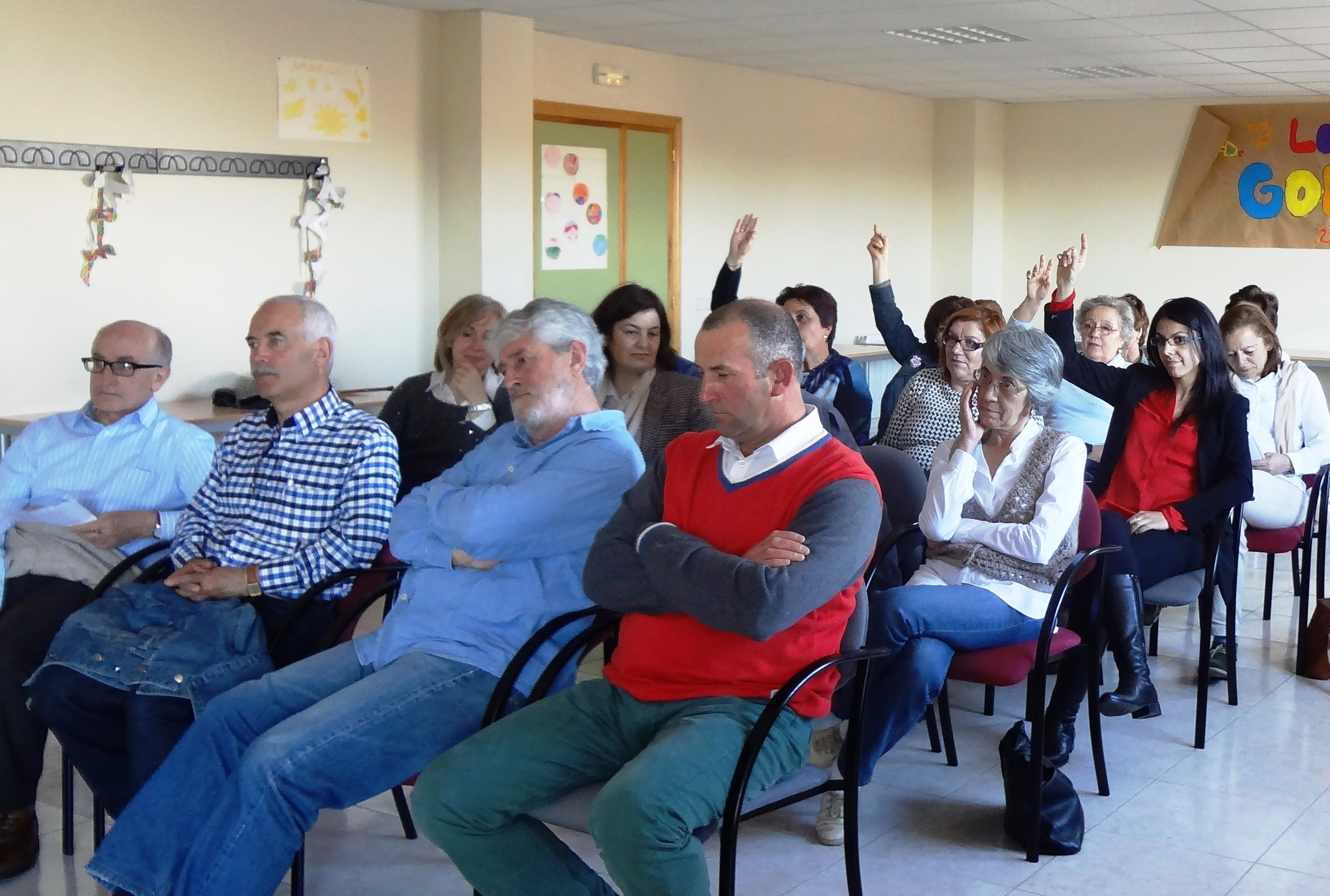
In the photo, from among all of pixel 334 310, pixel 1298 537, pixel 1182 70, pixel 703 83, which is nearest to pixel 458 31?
pixel 334 310

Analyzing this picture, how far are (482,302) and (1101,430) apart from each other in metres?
2.07

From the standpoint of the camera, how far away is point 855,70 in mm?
8820

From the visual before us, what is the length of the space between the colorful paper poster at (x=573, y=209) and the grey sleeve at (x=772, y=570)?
207 inches

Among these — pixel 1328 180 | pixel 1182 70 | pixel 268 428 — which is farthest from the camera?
pixel 1328 180

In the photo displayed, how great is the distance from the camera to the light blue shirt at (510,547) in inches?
98.4

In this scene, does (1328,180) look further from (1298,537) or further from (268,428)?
(268,428)

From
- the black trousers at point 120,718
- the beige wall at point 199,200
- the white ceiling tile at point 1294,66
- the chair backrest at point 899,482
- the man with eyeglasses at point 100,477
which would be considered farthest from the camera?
the white ceiling tile at point 1294,66

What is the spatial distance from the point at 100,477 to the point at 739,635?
73.6 inches

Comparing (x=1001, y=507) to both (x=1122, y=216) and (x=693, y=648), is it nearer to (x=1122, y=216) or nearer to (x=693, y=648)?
(x=693, y=648)

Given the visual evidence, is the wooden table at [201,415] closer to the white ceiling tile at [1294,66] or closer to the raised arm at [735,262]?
the raised arm at [735,262]

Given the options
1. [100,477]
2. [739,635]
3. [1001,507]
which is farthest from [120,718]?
[1001,507]

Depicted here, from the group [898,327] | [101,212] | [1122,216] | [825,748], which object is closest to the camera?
[825,748]

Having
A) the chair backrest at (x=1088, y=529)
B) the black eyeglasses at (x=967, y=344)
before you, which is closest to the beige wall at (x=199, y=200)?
the black eyeglasses at (x=967, y=344)

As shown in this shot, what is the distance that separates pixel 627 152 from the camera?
7836mm
